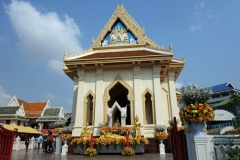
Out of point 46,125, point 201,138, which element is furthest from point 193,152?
point 46,125

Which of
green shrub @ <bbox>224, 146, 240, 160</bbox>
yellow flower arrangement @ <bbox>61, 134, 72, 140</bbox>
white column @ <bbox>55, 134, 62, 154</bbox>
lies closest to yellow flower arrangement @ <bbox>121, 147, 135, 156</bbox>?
yellow flower arrangement @ <bbox>61, 134, 72, 140</bbox>

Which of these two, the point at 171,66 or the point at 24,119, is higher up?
the point at 171,66

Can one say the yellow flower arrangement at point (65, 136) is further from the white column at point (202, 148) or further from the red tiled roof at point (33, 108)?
the red tiled roof at point (33, 108)

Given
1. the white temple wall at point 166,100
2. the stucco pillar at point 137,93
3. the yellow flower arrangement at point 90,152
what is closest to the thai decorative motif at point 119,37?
the stucco pillar at point 137,93

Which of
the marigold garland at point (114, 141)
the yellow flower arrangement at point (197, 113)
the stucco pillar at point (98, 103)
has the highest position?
the stucco pillar at point (98, 103)

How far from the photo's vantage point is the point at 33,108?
33.7m

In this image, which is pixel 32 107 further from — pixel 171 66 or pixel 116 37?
pixel 171 66

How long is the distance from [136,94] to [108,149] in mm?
4028

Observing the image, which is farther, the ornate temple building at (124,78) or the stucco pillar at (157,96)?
the ornate temple building at (124,78)

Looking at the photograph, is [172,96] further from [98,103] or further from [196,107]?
[196,107]

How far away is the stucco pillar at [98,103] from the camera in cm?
1112

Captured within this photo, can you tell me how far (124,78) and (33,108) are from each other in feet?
88.6

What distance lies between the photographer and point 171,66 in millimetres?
13898

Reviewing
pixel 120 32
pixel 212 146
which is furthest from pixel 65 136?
pixel 120 32
